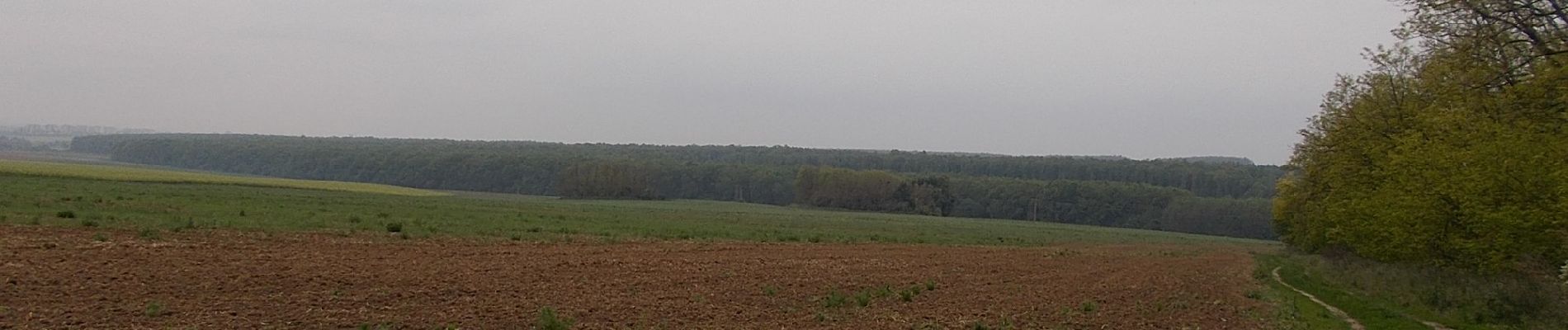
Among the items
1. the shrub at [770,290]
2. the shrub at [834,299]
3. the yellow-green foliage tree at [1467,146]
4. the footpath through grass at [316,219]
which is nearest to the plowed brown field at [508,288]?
the shrub at [770,290]

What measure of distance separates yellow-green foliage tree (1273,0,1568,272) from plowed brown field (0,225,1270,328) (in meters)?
4.21

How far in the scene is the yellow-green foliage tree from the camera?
17.1 metres

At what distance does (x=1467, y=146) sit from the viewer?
22203 millimetres

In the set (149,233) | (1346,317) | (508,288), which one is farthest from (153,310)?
(1346,317)

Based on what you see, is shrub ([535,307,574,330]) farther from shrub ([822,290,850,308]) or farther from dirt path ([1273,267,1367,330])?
dirt path ([1273,267,1367,330])

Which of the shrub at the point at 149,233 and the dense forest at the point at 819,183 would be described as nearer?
the shrub at the point at 149,233

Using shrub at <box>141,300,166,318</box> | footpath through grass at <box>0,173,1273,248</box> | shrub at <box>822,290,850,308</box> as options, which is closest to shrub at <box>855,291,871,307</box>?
shrub at <box>822,290,850,308</box>

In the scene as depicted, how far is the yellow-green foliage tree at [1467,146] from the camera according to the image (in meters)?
17.1

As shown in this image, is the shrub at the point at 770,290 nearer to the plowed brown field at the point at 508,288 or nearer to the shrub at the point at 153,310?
the plowed brown field at the point at 508,288

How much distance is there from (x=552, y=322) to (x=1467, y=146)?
19451 millimetres

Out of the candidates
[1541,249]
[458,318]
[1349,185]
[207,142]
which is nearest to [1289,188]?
[1349,185]

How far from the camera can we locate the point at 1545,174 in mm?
18484

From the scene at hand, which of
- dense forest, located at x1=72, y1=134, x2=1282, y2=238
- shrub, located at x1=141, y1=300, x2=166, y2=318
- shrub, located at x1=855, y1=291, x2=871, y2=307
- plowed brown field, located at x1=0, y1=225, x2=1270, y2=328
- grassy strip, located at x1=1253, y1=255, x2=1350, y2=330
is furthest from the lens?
dense forest, located at x1=72, y1=134, x2=1282, y2=238

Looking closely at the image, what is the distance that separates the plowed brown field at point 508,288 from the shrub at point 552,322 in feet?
0.73
